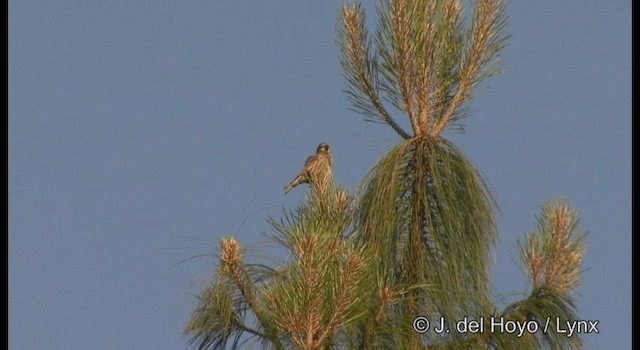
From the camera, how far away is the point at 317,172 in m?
5.59

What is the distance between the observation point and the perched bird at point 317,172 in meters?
5.37

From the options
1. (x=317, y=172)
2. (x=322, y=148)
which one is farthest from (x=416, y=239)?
(x=322, y=148)

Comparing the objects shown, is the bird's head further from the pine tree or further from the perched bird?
the pine tree

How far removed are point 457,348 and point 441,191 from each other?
0.65 m

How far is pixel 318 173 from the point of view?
A: 18.1ft

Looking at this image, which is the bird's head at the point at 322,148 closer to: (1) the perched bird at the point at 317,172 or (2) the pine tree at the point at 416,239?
(1) the perched bird at the point at 317,172

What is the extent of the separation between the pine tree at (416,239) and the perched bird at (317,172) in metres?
0.04

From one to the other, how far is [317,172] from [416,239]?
0.56 meters

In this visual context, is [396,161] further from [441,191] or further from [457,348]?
[457,348]

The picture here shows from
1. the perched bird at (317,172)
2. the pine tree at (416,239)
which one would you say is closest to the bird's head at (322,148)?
the perched bird at (317,172)

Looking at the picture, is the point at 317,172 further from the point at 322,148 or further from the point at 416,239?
the point at 322,148

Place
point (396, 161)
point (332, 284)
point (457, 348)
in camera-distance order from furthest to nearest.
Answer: point (396, 161) → point (457, 348) → point (332, 284)

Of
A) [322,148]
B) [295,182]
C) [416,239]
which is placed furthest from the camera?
[322,148]
